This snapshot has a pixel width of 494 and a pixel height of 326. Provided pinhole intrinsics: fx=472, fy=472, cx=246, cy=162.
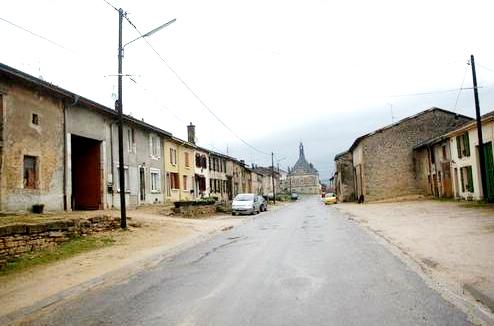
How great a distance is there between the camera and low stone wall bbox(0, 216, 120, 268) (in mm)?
11484

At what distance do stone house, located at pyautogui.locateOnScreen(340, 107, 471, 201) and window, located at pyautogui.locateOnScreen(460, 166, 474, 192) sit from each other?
36.9ft

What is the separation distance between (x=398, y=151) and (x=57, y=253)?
128 ft

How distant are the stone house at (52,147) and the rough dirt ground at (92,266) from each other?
463cm

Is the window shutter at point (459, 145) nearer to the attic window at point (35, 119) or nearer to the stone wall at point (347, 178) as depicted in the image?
the stone wall at point (347, 178)

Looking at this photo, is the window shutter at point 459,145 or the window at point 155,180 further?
the window at point 155,180

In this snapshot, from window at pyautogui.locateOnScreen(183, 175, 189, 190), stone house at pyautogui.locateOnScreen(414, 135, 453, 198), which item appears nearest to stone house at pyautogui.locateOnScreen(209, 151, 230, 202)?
window at pyautogui.locateOnScreen(183, 175, 189, 190)

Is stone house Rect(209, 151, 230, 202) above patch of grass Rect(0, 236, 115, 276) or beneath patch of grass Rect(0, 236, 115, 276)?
above

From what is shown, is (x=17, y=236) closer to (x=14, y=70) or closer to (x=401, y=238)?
(x=14, y=70)

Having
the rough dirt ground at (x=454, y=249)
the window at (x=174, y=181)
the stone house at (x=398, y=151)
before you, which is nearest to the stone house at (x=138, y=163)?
the window at (x=174, y=181)

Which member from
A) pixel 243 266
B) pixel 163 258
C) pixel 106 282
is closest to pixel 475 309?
pixel 243 266

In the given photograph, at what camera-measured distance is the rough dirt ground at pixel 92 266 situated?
8.44 meters

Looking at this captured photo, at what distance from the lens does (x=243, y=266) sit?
10.0 metres

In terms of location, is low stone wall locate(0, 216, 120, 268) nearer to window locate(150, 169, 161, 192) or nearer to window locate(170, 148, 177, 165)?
window locate(150, 169, 161, 192)

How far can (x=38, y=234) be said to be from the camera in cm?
1298
